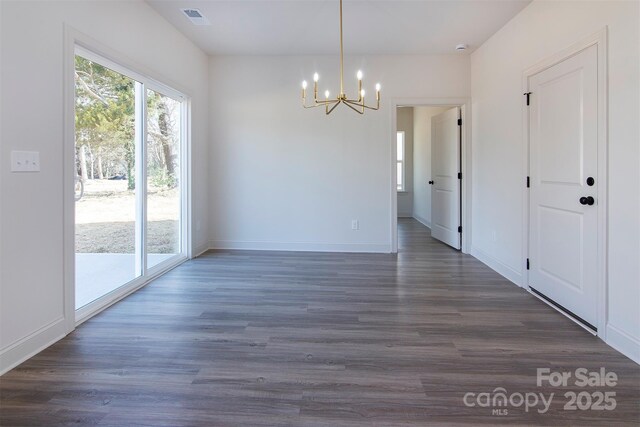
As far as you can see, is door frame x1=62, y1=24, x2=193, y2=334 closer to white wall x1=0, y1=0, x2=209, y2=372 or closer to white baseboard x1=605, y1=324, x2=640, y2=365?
white wall x1=0, y1=0, x2=209, y2=372

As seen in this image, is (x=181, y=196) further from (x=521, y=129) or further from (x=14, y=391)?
(x=521, y=129)

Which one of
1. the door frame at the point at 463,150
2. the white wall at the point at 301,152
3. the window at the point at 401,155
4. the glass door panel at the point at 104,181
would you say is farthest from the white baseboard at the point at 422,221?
the glass door panel at the point at 104,181

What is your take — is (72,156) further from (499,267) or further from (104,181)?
(499,267)

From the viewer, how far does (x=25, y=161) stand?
223 centimetres

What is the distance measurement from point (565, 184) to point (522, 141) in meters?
0.84

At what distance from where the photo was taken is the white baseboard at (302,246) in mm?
5422

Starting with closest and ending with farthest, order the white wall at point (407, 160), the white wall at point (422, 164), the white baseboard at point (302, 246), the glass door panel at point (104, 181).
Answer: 1. the glass door panel at point (104, 181)
2. the white baseboard at point (302, 246)
3. the white wall at point (422, 164)
4. the white wall at point (407, 160)

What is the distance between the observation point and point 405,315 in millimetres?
2965

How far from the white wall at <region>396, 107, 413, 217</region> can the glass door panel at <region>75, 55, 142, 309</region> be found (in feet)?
23.2

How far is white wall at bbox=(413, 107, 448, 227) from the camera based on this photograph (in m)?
7.91

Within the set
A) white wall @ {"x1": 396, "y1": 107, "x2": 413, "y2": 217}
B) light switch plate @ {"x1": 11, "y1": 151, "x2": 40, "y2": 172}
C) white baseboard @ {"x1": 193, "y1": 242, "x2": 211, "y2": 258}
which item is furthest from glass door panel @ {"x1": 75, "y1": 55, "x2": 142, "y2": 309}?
white wall @ {"x1": 396, "y1": 107, "x2": 413, "y2": 217}

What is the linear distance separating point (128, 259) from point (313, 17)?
3.15 metres

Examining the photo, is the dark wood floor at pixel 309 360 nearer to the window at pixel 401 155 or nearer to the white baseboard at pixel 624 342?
the white baseboard at pixel 624 342

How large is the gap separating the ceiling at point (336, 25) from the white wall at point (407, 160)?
4.27 meters
